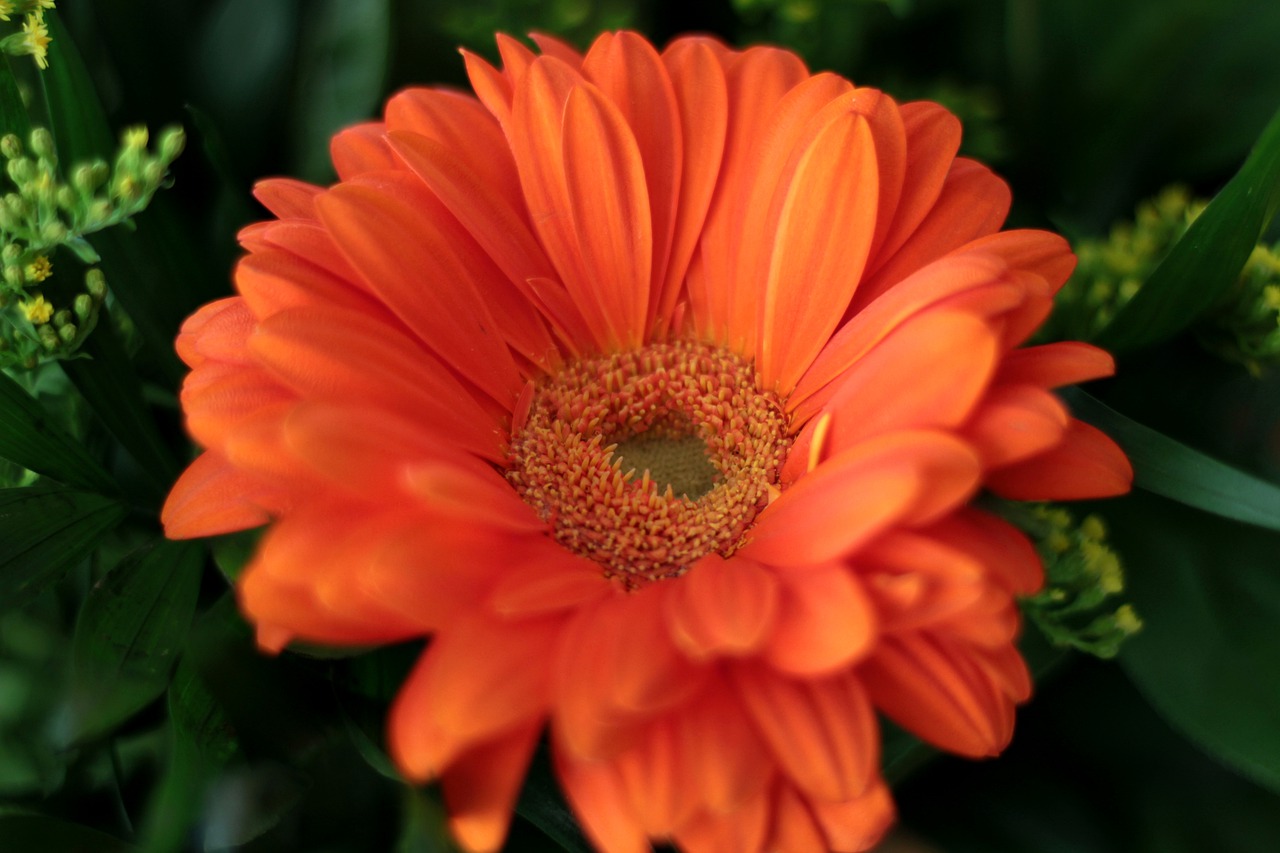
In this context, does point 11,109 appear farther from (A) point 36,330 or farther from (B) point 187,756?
(B) point 187,756

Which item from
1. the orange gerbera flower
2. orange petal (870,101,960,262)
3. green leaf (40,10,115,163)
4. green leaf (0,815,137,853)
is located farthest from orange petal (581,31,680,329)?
green leaf (0,815,137,853)

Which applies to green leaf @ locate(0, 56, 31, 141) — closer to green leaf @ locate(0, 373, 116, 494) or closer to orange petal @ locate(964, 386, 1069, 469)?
green leaf @ locate(0, 373, 116, 494)

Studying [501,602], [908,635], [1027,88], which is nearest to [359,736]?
[501,602]

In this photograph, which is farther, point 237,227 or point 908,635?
point 237,227

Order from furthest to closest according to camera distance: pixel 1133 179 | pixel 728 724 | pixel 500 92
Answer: pixel 1133 179
pixel 500 92
pixel 728 724

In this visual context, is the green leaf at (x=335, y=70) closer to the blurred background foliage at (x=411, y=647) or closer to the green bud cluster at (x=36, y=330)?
the blurred background foliage at (x=411, y=647)

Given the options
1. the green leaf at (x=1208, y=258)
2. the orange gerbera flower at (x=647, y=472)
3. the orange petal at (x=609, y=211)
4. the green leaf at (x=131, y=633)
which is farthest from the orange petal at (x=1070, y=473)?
the green leaf at (x=131, y=633)

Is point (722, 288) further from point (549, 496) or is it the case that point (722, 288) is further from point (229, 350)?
point (229, 350)
